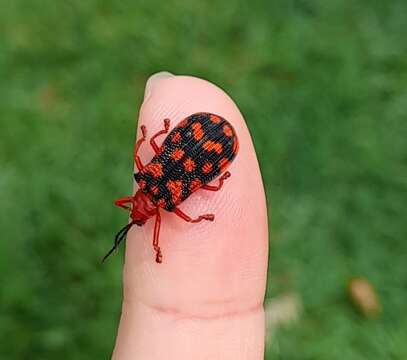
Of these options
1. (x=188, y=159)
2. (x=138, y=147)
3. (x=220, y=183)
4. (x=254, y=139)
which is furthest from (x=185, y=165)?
(x=254, y=139)

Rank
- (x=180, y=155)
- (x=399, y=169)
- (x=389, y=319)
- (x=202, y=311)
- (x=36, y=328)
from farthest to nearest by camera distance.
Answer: (x=399, y=169) → (x=389, y=319) → (x=36, y=328) → (x=180, y=155) → (x=202, y=311)

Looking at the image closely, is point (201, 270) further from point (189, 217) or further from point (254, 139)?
point (254, 139)

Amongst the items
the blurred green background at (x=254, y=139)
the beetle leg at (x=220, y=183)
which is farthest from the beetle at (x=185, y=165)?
the blurred green background at (x=254, y=139)

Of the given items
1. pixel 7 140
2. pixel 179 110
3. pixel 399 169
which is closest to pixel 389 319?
pixel 399 169

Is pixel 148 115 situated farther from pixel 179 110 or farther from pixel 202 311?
pixel 202 311

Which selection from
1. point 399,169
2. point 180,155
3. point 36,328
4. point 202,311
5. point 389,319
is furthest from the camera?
point 399,169

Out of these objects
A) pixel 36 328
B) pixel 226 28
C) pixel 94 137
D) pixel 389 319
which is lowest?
pixel 36 328
